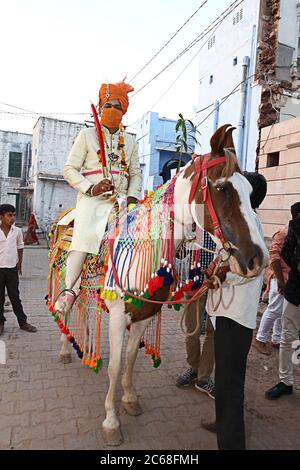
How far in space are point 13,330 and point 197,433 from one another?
10.2 feet

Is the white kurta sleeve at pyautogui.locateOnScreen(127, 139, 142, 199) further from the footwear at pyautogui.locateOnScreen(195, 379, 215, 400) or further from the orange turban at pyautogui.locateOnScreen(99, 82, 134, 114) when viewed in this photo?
the footwear at pyautogui.locateOnScreen(195, 379, 215, 400)

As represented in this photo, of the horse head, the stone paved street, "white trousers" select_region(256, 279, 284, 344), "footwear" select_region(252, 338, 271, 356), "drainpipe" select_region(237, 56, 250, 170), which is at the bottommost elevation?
the stone paved street

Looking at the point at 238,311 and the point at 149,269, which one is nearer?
the point at 238,311

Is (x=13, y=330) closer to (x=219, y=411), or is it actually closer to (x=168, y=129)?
(x=219, y=411)

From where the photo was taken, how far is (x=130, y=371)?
9.65 ft

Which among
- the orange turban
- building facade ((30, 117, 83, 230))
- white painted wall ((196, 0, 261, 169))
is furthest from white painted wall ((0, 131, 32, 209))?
the orange turban

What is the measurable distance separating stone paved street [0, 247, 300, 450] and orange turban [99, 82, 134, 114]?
2571 millimetres

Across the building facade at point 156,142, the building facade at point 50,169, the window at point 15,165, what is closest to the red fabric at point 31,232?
the building facade at point 50,169

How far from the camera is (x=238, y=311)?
2.06m

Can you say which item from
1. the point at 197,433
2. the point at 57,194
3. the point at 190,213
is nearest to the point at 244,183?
the point at 190,213

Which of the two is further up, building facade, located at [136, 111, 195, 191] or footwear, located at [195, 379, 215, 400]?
building facade, located at [136, 111, 195, 191]

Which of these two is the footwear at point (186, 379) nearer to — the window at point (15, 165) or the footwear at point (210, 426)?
the footwear at point (210, 426)

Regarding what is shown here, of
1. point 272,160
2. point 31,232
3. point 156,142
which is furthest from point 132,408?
point 156,142

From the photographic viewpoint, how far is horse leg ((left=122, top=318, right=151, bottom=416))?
277 cm
